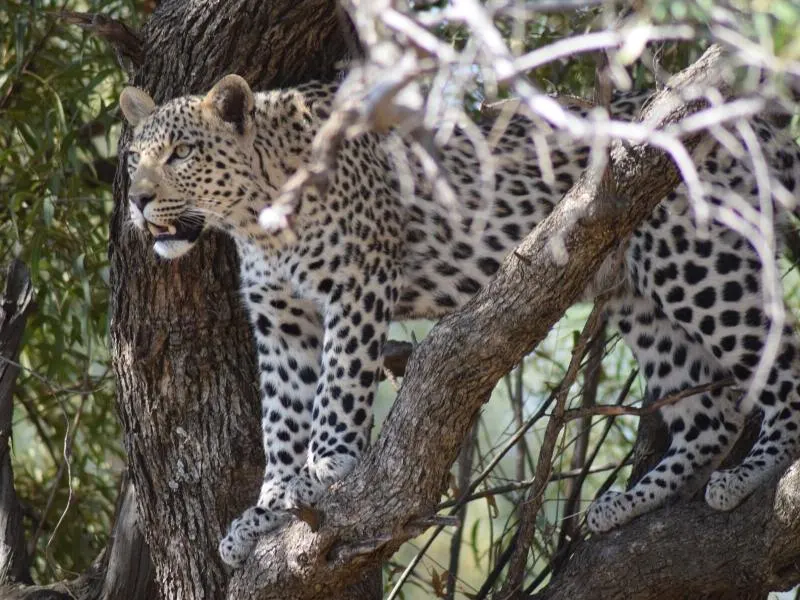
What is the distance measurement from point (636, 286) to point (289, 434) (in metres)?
1.59

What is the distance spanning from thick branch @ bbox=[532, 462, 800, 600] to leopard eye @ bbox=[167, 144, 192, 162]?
2271mm

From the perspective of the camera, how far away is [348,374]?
5.79 metres

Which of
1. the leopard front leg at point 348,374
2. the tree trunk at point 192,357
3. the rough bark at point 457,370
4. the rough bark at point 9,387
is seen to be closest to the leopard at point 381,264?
the leopard front leg at point 348,374

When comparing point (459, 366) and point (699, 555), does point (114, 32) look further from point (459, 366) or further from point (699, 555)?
point (699, 555)

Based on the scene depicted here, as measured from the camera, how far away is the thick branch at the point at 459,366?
4.39m

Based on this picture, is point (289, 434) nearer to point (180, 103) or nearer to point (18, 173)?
point (180, 103)

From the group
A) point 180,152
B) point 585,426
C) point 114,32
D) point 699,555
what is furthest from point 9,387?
point 699,555

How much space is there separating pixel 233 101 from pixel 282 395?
4.04 ft

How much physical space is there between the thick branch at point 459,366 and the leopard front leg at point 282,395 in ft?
1.31

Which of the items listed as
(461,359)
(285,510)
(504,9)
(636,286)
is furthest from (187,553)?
(504,9)

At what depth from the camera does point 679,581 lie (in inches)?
208

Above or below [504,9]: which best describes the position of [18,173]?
above

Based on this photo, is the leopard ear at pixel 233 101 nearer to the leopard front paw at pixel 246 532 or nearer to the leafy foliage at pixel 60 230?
the leafy foliage at pixel 60 230

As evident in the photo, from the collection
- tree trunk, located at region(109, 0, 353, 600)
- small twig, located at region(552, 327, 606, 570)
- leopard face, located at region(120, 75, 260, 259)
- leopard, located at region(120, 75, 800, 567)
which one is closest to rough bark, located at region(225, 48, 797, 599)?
leopard, located at region(120, 75, 800, 567)
